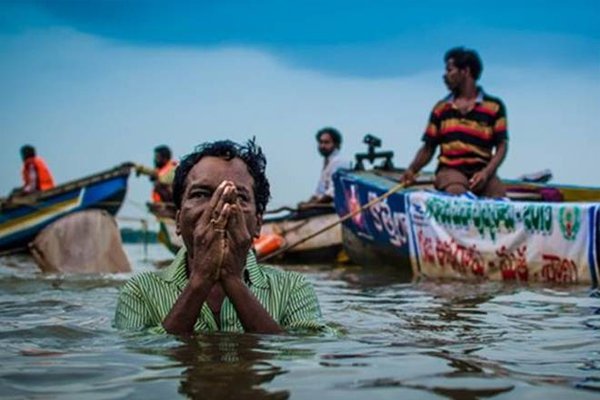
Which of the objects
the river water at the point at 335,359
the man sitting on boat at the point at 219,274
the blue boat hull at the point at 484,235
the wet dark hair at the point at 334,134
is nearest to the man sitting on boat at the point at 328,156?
the wet dark hair at the point at 334,134

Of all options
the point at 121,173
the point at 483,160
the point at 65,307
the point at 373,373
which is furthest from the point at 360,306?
the point at 121,173

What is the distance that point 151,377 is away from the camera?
2.15 m

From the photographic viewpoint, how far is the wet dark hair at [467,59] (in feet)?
25.0

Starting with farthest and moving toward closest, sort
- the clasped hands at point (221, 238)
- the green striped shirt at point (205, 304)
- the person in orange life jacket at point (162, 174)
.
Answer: the person in orange life jacket at point (162, 174), the green striped shirt at point (205, 304), the clasped hands at point (221, 238)

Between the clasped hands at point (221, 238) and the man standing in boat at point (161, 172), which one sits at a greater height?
the man standing in boat at point (161, 172)

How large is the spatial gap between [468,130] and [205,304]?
5062 mm

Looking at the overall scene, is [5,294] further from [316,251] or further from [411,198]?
[316,251]

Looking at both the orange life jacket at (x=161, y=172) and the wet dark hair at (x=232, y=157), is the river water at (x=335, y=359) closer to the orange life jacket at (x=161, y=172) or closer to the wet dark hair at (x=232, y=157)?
the wet dark hair at (x=232, y=157)

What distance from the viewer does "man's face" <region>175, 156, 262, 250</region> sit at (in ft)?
9.16

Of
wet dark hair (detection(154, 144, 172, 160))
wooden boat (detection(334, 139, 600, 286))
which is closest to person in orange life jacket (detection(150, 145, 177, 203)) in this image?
wet dark hair (detection(154, 144, 172, 160))

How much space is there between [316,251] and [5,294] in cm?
630

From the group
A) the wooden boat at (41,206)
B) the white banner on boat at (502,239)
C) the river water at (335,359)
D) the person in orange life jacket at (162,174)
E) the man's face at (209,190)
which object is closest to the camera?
the river water at (335,359)

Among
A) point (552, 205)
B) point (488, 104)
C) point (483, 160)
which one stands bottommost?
point (552, 205)

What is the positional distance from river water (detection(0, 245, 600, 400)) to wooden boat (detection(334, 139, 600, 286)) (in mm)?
1948
